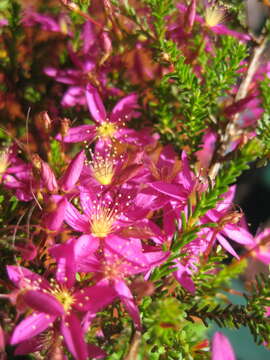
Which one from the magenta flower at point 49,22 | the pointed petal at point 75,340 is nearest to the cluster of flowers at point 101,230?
the pointed petal at point 75,340

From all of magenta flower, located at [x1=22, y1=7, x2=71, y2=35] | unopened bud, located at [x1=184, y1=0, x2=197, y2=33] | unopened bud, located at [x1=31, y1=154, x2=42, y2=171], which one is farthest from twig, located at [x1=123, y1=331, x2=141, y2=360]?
magenta flower, located at [x1=22, y1=7, x2=71, y2=35]

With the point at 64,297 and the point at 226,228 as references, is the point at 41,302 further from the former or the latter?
the point at 226,228

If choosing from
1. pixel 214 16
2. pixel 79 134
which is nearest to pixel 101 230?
pixel 79 134

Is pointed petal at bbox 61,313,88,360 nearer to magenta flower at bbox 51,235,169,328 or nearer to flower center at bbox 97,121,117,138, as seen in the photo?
magenta flower at bbox 51,235,169,328

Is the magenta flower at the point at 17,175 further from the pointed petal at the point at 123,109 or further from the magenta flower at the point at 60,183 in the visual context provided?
the pointed petal at the point at 123,109

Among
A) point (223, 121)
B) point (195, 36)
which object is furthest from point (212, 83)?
point (195, 36)

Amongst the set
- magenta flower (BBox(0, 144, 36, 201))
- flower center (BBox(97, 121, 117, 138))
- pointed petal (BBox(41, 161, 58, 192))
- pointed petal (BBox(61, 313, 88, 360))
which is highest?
pointed petal (BBox(41, 161, 58, 192))
